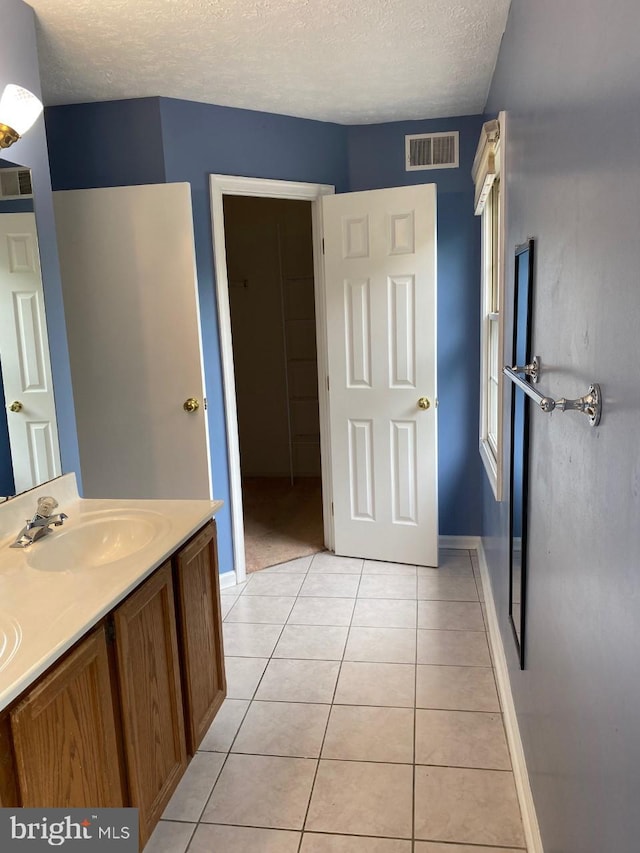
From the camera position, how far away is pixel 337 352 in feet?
11.7

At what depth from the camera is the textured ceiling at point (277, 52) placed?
218cm

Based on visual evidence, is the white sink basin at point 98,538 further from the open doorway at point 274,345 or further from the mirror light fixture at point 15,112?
the open doorway at point 274,345

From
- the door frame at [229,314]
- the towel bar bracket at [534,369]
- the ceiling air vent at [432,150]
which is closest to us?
the towel bar bracket at [534,369]

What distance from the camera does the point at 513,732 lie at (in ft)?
6.79

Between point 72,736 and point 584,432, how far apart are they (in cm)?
116

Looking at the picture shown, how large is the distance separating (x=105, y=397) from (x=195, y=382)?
18.0 inches

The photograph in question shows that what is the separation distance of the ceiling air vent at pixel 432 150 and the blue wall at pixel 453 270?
0.03 metres

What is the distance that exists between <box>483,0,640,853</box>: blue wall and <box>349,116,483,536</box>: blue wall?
177 cm

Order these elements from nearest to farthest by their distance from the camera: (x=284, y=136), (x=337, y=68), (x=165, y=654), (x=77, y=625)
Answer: (x=77, y=625) → (x=165, y=654) → (x=337, y=68) → (x=284, y=136)

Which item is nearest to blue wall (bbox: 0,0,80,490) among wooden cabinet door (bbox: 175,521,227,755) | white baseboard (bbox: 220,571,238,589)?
wooden cabinet door (bbox: 175,521,227,755)

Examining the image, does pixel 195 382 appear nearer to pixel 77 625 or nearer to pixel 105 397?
pixel 105 397

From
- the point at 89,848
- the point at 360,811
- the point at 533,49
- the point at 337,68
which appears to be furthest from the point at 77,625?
the point at 337,68

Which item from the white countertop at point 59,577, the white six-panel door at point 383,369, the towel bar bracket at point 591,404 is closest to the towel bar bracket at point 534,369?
the towel bar bracket at point 591,404

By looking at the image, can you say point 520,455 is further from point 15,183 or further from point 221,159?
point 221,159
